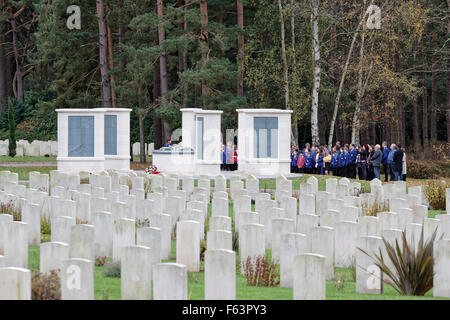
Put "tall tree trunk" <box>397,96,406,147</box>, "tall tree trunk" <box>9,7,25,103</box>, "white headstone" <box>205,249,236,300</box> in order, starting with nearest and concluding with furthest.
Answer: "white headstone" <box>205,249,236,300</box> < "tall tree trunk" <box>397,96,406,147</box> < "tall tree trunk" <box>9,7,25,103</box>

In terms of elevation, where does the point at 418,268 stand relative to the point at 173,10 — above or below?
below

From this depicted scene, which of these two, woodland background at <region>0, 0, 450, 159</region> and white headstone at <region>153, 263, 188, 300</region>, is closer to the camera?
white headstone at <region>153, 263, 188, 300</region>

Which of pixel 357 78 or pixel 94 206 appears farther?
pixel 357 78

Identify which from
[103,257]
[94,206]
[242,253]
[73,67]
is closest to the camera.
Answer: [242,253]

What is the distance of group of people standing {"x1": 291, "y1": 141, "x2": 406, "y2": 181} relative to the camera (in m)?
30.9

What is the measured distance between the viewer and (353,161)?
108 ft

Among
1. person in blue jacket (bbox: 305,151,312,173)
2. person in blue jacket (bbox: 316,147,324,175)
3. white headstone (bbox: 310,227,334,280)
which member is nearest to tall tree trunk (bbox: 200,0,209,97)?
person in blue jacket (bbox: 305,151,312,173)

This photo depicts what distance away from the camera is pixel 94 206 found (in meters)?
15.5

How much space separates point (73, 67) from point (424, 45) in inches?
789

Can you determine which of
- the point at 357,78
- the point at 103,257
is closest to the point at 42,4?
the point at 357,78

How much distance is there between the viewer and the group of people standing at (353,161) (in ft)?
101

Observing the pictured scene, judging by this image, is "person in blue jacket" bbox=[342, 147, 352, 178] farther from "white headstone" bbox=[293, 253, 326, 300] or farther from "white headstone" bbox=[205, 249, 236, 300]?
"white headstone" bbox=[205, 249, 236, 300]

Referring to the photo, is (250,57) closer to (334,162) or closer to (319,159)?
(319,159)
